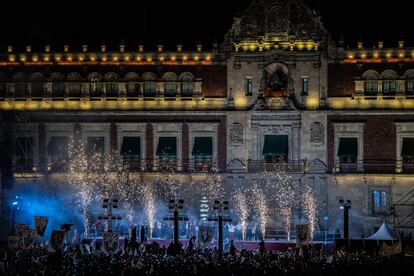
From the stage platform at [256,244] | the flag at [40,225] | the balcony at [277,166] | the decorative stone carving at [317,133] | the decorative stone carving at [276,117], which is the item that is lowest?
the stage platform at [256,244]

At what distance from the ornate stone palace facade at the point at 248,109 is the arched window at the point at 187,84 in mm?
77

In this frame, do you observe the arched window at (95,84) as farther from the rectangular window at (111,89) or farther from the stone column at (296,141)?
the stone column at (296,141)

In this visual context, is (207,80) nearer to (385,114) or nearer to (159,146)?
(159,146)

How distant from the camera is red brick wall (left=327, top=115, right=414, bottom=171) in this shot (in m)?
61.8

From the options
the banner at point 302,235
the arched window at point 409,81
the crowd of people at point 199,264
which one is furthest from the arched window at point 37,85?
the arched window at point 409,81

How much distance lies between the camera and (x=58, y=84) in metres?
65.4

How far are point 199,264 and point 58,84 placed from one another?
3127 cm

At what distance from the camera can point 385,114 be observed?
61.9 m

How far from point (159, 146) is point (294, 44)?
1283 centimetres

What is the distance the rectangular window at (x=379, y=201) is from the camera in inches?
2426

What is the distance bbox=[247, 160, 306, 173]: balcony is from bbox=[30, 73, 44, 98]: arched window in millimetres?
17451

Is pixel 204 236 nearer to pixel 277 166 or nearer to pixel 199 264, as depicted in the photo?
pixel 199 264

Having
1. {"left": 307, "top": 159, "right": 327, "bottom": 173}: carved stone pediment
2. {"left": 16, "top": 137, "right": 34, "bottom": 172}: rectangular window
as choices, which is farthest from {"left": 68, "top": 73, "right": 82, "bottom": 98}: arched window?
{"left": 307, "top": 159, "right": 327, "bottom": 173}: carved stone pediment

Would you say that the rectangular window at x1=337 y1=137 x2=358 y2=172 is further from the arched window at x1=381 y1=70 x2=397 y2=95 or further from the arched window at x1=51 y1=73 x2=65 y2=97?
the arched window at x1=51 y1=73 x2=65 y2=97
